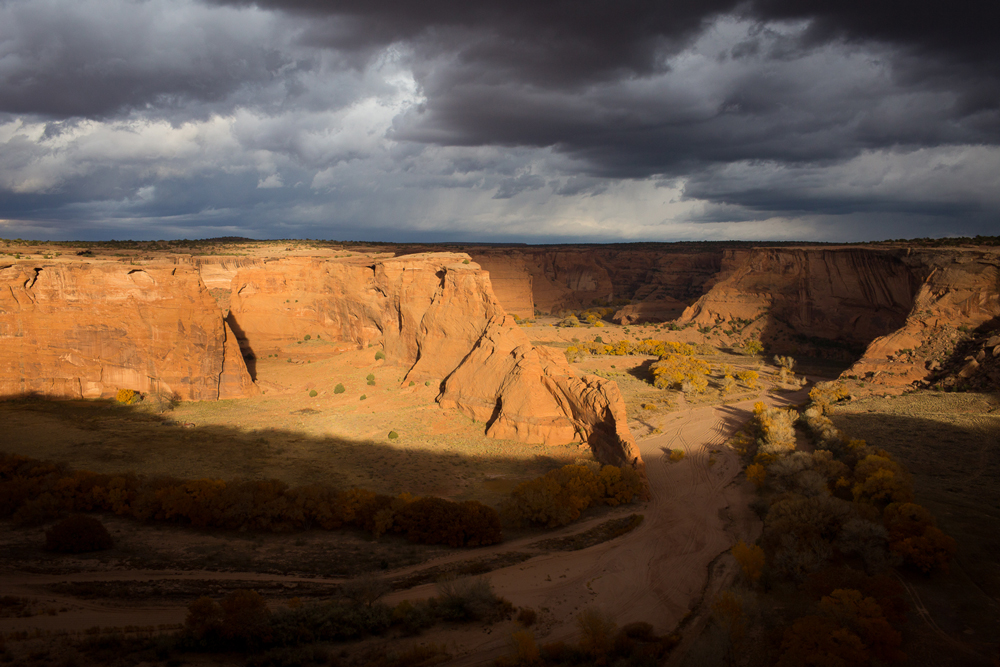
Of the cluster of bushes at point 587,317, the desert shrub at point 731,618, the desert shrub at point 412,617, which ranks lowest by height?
the desert shrub at point 412,617

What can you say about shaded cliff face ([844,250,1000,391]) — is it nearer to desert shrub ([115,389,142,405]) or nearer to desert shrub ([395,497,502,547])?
desert shrub ([395,497,502,547])

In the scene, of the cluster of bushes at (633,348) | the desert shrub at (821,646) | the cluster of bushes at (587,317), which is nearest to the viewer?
the desert shrub at (821,646)

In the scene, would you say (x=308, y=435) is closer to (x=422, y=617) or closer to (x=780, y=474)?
(x=422, y=617)

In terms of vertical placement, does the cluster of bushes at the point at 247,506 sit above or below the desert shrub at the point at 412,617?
above

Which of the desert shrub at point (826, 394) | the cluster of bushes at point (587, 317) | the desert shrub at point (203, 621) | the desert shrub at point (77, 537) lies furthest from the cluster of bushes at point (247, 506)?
the cluster of bushes at point (587, 317)

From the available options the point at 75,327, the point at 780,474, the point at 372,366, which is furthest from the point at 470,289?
the point at 75,327

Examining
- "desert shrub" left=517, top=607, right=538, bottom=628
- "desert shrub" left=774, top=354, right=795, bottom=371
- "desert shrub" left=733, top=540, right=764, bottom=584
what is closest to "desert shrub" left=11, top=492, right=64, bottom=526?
"desert shrub" left=517, top=607, right=538, bottom=628

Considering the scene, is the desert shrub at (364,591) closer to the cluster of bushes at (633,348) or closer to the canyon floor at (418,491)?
the canyon floor at (418,491)
